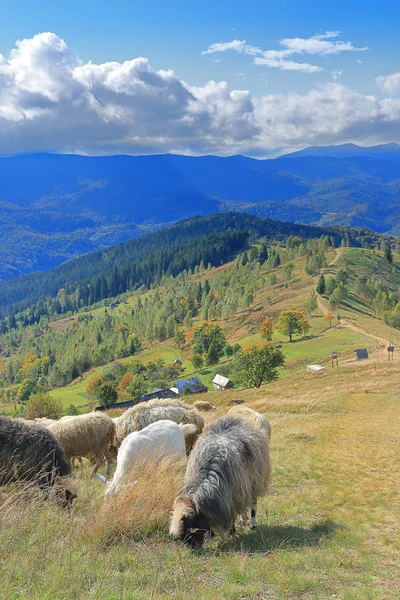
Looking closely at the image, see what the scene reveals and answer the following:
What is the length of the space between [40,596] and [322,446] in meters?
17.5

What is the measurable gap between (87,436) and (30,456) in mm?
5479

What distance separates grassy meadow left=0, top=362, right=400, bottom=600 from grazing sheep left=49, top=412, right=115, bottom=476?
15.4ft

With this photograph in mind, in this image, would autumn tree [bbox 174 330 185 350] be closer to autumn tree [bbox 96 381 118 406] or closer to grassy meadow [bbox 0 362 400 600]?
autumn tree [bbox 96 381 118 406]

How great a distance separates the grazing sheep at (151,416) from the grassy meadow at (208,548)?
3.98 m

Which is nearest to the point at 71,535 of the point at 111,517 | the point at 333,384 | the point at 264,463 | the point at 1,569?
the point at 111,517

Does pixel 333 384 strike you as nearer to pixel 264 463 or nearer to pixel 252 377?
pixel 252 377

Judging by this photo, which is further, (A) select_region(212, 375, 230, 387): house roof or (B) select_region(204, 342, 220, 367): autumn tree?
(B) select_region(204, 342, 220, 367): autumn tree

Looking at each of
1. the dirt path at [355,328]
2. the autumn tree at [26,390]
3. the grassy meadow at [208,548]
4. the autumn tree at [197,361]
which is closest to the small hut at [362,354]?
the dirt path at [355,328]

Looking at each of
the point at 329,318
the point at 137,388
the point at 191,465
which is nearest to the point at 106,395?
the point at 137,388

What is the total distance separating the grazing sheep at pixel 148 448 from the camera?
10.5 m

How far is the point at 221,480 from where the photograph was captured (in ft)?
29.8

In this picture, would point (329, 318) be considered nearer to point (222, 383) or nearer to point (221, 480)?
point (222, 383)

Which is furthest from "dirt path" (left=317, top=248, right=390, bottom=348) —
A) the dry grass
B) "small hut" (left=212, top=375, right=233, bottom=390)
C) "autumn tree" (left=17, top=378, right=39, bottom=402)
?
"autumn tree" (left=17, top=378, right=39, bottom=402)

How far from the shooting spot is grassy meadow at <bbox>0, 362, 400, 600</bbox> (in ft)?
19.5
